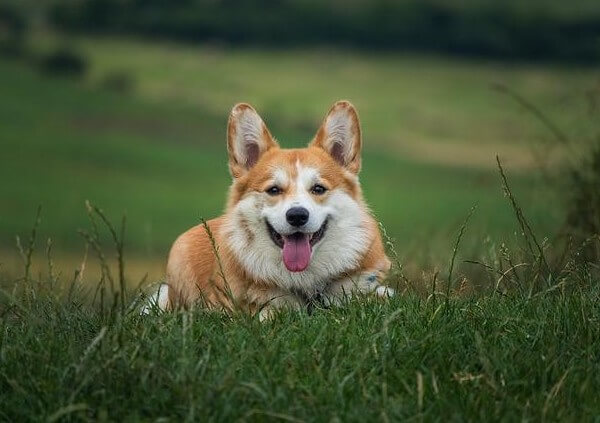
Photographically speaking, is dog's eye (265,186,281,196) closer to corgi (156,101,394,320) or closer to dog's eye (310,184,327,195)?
corgi (156,101,394,320)

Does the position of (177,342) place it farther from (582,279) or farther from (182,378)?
(582,279)

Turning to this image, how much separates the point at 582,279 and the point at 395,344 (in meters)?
1.37

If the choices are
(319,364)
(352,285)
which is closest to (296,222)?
(352,285)

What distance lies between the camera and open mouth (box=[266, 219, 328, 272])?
6.22m

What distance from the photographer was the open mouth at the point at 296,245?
20.4 ft

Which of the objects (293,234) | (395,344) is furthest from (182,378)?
(293,234)

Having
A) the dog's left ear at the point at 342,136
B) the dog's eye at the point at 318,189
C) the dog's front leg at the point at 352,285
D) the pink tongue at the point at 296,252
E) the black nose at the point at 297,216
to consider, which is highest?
the dog's left ear at the point at 342,136

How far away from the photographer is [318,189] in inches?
248

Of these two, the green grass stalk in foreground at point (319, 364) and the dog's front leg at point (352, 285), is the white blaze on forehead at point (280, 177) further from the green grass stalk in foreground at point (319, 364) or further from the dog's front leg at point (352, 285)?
the green grass stalk in foreground at point (319, 364)

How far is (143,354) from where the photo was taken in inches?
184

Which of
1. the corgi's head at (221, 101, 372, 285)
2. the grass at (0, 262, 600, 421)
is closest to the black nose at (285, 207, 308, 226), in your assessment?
the corgi's head at (221, 101, 372, 285)

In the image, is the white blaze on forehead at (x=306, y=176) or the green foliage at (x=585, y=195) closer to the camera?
the white blaze on forehead at (x=306, y=176)

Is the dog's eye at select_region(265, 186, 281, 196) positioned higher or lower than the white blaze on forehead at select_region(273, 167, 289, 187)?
lower

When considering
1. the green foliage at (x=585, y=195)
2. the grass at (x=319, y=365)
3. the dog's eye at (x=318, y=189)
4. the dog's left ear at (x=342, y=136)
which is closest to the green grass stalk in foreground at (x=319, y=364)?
the grass at (x=319, y=365)
